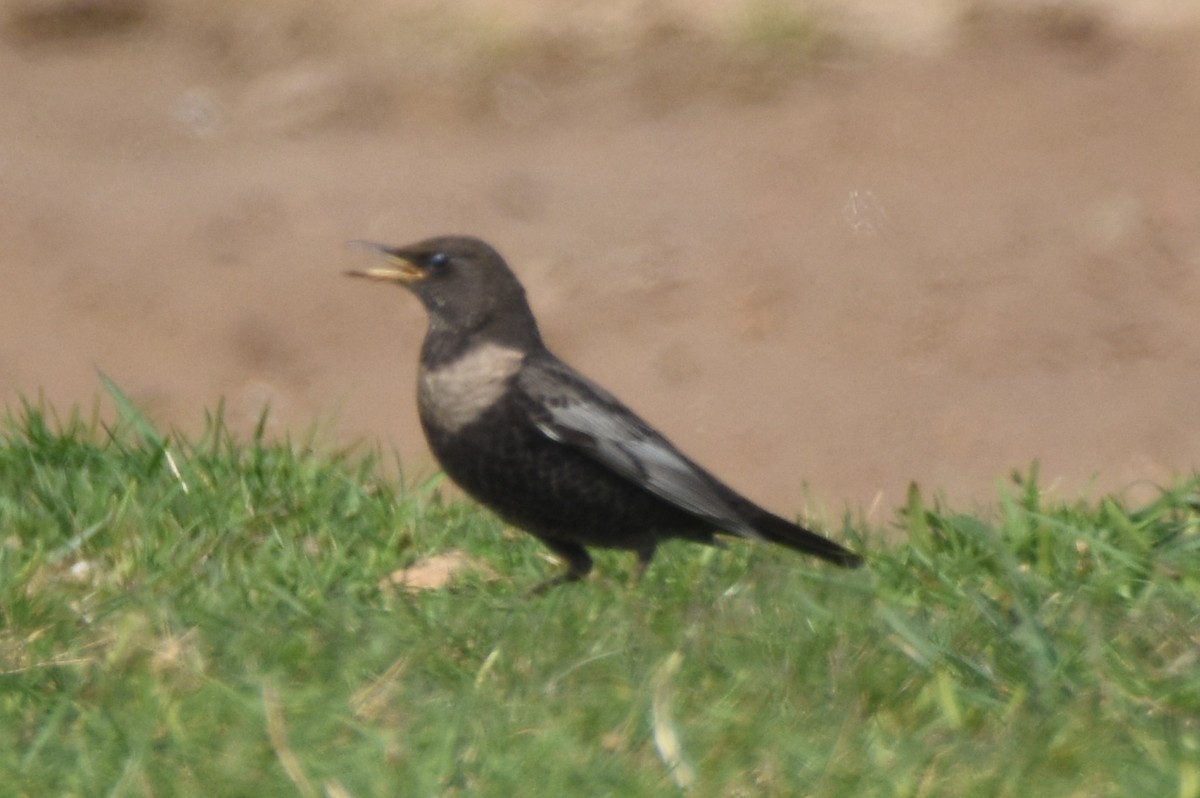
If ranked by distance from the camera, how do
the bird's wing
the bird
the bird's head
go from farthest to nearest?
the bird's head < the bird's wing < the bird

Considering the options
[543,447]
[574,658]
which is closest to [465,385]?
[543,447]

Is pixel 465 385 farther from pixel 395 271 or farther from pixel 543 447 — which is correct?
pixel 395 271

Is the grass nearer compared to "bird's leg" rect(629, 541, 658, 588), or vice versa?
the grass

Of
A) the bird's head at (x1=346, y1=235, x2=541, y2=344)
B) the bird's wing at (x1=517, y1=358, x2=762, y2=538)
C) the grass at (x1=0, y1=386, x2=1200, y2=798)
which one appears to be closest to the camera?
the grass at (x1=0, y1=386, x2=1200, y2=798)

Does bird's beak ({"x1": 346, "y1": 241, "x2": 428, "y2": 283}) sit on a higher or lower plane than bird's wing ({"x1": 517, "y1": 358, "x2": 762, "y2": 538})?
higher

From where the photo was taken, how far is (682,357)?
397 inches

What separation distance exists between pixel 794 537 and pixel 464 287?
1.01 meters

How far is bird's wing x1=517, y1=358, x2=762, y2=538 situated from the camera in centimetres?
487

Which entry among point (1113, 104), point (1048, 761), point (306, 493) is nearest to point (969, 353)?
point (1113, 104)

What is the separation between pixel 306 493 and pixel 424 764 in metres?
2.05

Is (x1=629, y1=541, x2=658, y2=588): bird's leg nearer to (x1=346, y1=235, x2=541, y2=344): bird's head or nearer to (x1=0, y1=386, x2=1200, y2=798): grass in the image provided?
(x1=0, y1=386, x2=1200, y2=798): grass

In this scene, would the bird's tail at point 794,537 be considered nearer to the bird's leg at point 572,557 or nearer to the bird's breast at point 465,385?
the bird's leg at point 572,557

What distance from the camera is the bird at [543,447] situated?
476cm

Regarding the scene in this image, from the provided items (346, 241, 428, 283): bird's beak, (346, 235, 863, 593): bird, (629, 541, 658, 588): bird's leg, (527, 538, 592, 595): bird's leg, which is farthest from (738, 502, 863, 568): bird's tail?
(346, 241, 428, 283): bird's beak
